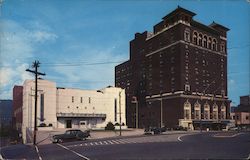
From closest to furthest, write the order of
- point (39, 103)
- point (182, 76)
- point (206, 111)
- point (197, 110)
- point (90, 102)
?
point (39, 103), point (90, 102), point (182, 76), point (197, 110), point (206, 111)

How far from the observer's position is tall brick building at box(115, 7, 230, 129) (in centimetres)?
10338

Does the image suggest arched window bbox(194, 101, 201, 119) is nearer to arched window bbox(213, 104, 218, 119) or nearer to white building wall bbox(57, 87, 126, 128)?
arched window bbox(213, 104, 218, 119)

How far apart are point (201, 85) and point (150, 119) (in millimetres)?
23476

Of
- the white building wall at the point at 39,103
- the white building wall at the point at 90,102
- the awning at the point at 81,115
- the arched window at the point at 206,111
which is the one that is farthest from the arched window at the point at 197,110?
the white building wall at the point at 39,103

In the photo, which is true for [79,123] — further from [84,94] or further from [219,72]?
[219,72]

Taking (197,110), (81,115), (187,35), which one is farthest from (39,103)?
(197,110)

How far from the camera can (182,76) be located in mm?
104375

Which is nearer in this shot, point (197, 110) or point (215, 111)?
point (197, 110)

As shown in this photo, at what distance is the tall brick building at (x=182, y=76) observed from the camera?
103 metres

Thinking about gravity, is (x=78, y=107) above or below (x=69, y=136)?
above

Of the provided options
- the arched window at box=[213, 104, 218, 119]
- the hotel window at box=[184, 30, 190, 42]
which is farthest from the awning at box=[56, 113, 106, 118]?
the arched window at box=[213, 104, 218, 119]

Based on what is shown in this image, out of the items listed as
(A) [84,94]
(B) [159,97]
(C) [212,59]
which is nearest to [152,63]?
(B) [159,97]

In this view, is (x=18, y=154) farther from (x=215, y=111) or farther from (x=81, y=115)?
(x=215, y=111)

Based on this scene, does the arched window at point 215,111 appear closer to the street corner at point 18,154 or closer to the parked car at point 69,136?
the parked car at point 69,136
